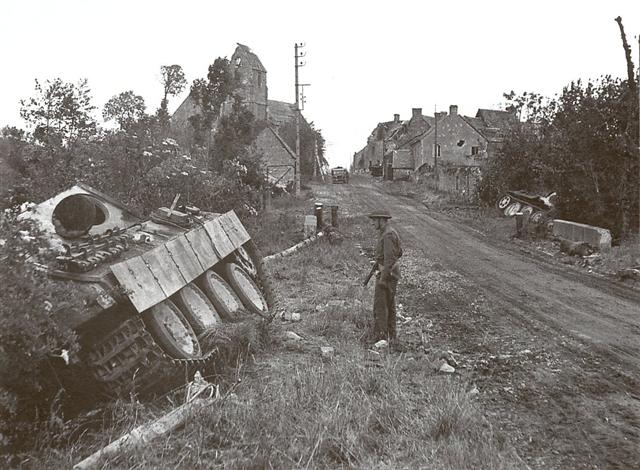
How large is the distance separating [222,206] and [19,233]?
13426mm

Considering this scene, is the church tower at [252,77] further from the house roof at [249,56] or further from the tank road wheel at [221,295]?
the tank road wheel at [221,295]

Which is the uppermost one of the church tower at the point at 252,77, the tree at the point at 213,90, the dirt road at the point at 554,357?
the church tower at the point at 252,77

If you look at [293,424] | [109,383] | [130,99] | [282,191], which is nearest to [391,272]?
[293,424]

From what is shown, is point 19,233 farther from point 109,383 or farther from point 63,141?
point 63,141

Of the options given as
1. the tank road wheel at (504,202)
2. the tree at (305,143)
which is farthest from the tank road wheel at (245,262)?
the tree at (305,143)

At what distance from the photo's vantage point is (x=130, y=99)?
187 feet

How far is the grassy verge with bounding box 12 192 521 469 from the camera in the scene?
474 cm

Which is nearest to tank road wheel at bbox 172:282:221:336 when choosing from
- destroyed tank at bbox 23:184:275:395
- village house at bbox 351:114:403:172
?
destroyed tank at bbox 23:184:275:395

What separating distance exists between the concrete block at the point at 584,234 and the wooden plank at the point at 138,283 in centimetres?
1266

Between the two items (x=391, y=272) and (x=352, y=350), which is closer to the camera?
(x=352, y=350)

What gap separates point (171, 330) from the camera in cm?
700

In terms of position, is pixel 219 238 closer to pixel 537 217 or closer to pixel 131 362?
pixel 131 362

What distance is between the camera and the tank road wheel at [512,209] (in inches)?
947

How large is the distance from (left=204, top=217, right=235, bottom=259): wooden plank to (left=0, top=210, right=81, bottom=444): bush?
445 centimetres
